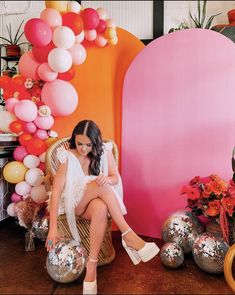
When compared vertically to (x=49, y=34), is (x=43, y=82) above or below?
below

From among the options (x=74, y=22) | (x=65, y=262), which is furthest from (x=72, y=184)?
(x=74, y=22)

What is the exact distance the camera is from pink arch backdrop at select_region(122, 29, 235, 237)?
7.97 feet

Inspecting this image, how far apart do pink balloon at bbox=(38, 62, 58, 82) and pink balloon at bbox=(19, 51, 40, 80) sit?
77mm

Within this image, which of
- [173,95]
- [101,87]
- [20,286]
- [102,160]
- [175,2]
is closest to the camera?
[20,286]

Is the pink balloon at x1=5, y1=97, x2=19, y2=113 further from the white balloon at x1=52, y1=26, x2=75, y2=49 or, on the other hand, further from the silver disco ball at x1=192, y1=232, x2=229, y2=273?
the silver disco ball at x1=192, y1=232, x2=229, y2=273

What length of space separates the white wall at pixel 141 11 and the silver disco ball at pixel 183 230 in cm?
282

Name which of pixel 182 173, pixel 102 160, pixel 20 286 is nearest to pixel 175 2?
pixel 182 173

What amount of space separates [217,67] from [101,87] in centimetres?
102

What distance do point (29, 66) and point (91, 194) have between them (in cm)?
132

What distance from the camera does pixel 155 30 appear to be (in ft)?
13.8

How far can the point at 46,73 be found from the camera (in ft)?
8.32

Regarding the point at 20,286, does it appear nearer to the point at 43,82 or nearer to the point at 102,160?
the point at 102,160

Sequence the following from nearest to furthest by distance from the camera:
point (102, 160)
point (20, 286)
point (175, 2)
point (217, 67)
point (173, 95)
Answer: point (20, 286) < point (102, 160) < point (217, 67) < point (173, 95) < point (175, 2)

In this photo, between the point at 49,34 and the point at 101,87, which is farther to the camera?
the point at 101,87
